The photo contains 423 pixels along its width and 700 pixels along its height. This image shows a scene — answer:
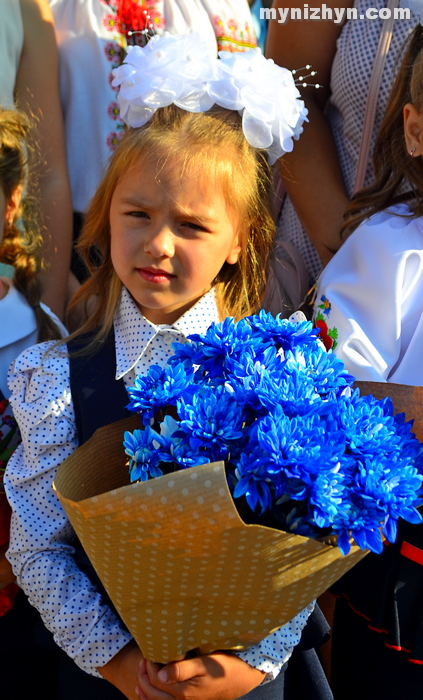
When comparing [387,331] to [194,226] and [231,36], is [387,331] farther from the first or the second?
[231,36]

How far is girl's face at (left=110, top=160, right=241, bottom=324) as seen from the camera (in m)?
1.67

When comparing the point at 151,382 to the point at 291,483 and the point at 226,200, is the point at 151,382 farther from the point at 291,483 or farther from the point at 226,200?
the point at 226,200

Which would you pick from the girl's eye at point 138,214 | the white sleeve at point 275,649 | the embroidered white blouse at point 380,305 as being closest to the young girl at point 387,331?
the embroidered white blouse at point 380,305

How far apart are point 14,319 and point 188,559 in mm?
1072

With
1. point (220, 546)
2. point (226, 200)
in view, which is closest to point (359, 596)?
point (220, 546)

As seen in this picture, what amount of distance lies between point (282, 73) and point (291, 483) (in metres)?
1.15

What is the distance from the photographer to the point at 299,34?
2.27 meters

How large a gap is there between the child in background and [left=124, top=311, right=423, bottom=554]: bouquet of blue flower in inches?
15.9

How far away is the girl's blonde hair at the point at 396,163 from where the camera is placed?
191cm

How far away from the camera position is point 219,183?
1738 mm

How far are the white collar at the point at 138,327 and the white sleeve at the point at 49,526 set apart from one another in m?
0.15

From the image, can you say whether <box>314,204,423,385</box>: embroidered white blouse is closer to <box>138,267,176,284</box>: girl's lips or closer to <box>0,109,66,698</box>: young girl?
<box>138,267,176,284</box>: girl's lips

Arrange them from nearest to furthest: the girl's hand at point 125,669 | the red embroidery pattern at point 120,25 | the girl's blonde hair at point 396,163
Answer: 1. the girl's hand at point 125,669
2. the girl's blonde hair at point 396,163
3. the red embroidery pattern at point 120,25

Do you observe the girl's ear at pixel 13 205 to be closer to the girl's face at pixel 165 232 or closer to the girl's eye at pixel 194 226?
the girl's face at pixel 165 232
